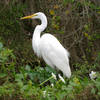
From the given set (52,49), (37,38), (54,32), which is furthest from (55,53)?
(54,32)

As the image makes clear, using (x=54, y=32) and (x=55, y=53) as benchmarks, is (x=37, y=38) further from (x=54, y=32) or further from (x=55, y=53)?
(x=54, y=32)

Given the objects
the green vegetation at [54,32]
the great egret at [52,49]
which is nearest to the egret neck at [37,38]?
the great egret at [52,49]

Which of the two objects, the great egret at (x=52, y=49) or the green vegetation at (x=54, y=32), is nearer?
the green vegetation at (x=54, y=32)

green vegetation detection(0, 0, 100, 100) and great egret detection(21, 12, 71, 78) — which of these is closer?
green vegetation detection(0, 0, 100, 100)

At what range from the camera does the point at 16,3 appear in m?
4.41

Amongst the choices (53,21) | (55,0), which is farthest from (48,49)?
(55,0)

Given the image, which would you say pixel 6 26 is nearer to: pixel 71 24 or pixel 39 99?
pixel 71 24

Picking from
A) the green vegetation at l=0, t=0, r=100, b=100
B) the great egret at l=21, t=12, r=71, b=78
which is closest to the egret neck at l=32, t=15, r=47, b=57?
the great egret at l=21, t=12, r=71, b=78

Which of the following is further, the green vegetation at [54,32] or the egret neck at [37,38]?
the egret neck at [37,38]

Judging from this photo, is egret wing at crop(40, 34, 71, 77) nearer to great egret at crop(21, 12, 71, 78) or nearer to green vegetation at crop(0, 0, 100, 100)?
great egret at crop(21, 12, 71, 78)

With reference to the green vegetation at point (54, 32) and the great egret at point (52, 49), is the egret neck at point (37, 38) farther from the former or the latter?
the green vegetation at point (54, 32)

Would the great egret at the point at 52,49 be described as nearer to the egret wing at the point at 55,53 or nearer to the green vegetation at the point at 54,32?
the egret wing at the point at 55,53

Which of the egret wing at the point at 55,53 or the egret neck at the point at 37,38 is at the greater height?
the egret neck at the point at 37,38

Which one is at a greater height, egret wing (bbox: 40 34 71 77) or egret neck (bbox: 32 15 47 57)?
egret neck (bbox: 32 15 47 57)
